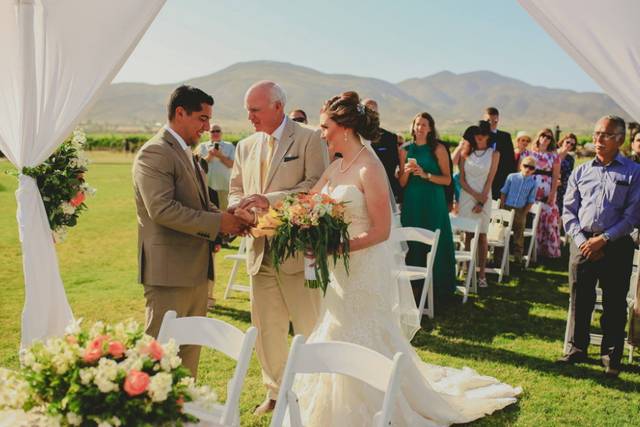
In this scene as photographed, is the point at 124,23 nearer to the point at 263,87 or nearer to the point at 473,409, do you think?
the point at 263,87

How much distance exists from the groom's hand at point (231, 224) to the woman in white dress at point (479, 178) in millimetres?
5113

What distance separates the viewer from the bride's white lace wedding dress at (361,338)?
430 centimetres

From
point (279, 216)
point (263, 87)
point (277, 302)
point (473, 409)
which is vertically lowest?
point (473, 409)

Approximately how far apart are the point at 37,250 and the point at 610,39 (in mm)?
4041

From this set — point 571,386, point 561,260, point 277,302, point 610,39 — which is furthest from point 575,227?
point 561,260

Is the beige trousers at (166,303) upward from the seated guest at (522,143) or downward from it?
downward

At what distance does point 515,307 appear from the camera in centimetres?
801

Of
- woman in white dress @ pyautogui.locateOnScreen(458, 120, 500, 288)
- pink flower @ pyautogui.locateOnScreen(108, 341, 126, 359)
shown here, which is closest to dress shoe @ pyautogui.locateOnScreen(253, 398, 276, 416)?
pink flower @ pyautogui.locateOnScreen(108, 341, 126, 359)

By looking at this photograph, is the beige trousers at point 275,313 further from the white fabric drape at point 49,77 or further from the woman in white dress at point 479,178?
the woman in white dress at point 479,178

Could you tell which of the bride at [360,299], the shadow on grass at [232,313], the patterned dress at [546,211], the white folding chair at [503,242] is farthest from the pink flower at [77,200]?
the patterned dress at [546,211]

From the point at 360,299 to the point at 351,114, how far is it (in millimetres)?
1348

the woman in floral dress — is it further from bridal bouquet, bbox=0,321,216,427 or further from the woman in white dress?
bridal bouquet, bbox=0,321,216,427

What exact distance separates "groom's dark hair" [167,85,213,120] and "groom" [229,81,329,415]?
471 mm

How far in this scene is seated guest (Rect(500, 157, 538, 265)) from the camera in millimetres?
9844
